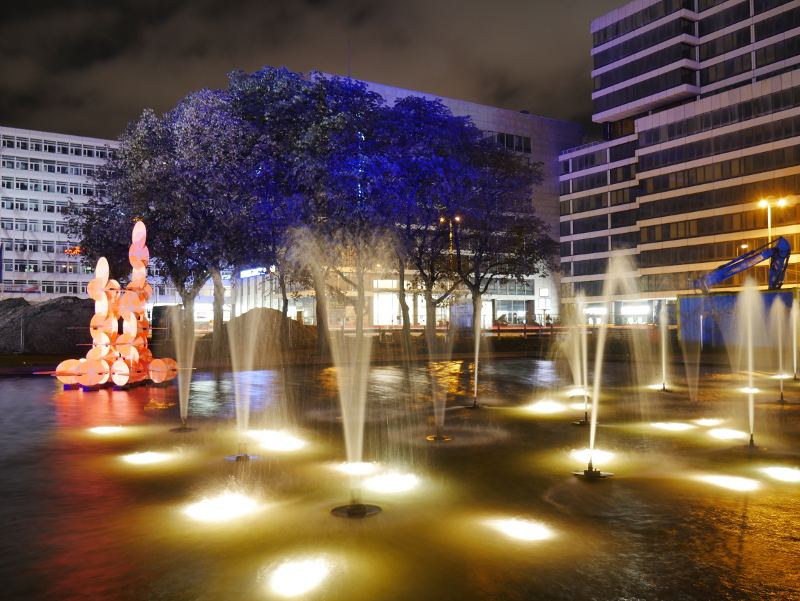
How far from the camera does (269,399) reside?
17.8 m

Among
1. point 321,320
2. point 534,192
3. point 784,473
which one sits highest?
point 534,192

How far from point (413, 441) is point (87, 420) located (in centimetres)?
693

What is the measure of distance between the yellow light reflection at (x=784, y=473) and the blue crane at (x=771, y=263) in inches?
1222

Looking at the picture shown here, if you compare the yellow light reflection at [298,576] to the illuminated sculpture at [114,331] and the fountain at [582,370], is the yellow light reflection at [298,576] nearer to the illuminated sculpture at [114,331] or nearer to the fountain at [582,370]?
the fountain at [582,370]

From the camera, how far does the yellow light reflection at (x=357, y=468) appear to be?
363 inches

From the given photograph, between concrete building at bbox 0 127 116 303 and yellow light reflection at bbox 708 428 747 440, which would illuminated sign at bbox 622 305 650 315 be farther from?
yellow light reflection at bbox 708 428 747 440

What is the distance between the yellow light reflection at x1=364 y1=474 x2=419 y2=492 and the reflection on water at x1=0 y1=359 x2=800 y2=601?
48 millimetres

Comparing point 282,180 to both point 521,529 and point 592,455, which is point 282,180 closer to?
point 592,455

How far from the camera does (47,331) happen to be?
108 feet

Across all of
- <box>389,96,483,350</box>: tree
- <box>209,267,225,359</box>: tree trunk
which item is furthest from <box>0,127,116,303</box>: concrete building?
<box>389,96,483,350</box>: tree

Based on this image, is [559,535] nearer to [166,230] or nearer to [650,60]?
[166,230]

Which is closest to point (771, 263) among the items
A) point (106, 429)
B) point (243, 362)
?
point (243, 362)

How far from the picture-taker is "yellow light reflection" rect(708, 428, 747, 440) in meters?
11.9

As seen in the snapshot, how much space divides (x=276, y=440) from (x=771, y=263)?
112 feet
